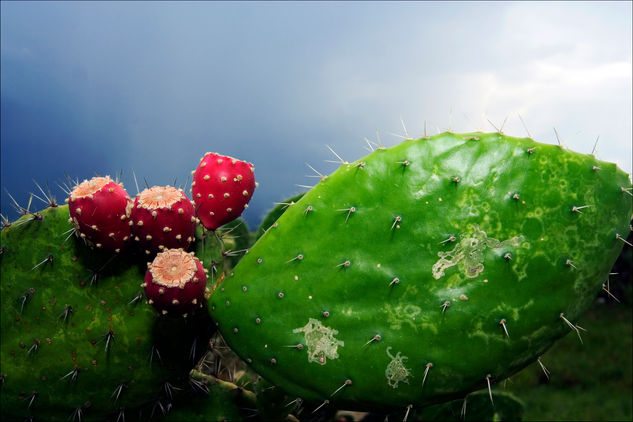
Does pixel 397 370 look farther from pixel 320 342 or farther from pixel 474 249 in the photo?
pixel 474 249

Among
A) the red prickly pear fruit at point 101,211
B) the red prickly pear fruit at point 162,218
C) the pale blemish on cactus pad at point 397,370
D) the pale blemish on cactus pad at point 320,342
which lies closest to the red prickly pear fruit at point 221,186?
the red prickly pear fruit at point 162,218

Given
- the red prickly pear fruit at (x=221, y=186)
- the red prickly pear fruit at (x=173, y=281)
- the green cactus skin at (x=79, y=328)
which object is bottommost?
the green cactus skin at (x=79, y=328)

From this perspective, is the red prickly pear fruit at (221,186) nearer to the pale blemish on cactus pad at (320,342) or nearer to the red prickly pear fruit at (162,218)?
the red prickly pear fruit at (162,218)

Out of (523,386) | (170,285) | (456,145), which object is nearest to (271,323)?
(170,285)

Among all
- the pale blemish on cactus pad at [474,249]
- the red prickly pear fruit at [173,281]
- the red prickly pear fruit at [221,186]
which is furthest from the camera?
the red prickly pear fruit at [221,186]

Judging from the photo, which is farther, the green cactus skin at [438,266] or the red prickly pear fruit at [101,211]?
the red prickly pear fruit at [101,211]

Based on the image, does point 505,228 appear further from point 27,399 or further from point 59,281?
point 27,399

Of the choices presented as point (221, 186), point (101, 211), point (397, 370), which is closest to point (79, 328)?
point (101, 211)
